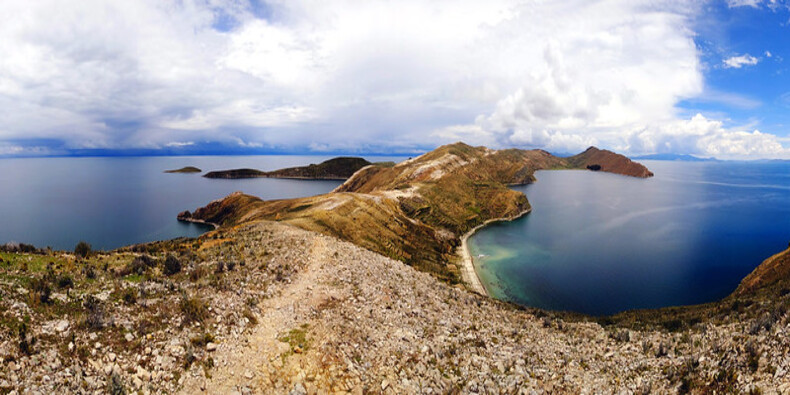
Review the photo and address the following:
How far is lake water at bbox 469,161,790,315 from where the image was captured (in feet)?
156

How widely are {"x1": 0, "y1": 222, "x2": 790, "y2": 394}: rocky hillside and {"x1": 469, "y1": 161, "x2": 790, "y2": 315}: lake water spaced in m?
28.5

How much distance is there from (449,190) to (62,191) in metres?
164

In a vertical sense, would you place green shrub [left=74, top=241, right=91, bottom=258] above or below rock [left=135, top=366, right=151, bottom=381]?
above

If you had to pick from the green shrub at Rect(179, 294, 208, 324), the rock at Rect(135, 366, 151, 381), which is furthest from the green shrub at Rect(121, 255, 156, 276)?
the rock at Rect(135, 366, 151, 381)

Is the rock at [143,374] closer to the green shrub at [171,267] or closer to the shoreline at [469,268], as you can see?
the green shrub at [171,267]

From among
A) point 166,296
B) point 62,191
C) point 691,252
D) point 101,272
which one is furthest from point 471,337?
point 62,191

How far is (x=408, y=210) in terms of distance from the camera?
8225 cm

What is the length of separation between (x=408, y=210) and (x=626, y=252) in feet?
155

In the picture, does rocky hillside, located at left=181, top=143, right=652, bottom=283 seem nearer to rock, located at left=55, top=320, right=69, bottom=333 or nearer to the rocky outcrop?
rock, located at left=55, top=320, right=69, bottom=333

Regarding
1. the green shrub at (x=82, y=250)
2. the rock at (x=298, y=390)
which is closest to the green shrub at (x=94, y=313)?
the green shrub at (x=82, y=250)

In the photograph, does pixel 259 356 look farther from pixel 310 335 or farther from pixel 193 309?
pixel 193 309

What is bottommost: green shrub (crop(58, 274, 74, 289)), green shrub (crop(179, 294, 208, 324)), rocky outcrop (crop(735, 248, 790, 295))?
rocky outcrop (crop(735, 248, 790, 295))

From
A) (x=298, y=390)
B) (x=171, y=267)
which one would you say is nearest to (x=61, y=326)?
(x=171, y=267)

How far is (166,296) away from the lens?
55.2 feet
